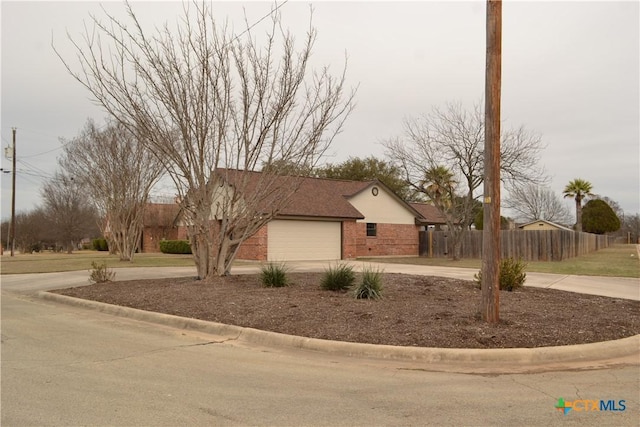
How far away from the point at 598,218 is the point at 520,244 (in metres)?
39.6

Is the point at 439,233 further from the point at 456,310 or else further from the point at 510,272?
the point at 456,310

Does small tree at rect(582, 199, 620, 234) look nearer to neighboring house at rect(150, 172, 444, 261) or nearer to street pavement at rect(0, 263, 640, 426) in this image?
neighboring house at rect(150, 172, 444, 261)

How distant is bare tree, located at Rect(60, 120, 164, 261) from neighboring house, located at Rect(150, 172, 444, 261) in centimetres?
652

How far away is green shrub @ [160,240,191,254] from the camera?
38219 millimetres

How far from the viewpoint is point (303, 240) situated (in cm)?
2964

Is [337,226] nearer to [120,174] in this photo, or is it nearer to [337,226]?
[337,226]

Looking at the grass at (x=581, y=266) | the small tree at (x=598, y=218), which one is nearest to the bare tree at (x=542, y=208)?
the small tree at (x=598, y=218)

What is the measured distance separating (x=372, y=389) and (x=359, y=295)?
476 centimetres

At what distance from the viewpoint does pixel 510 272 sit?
11.8 m

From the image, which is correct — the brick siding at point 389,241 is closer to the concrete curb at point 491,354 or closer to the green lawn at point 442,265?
the green lawn at point 442,265

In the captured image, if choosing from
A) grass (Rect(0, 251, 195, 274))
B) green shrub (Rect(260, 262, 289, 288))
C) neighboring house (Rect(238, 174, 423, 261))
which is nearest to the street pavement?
green shrub (Rect(260, 262, 289, 288))

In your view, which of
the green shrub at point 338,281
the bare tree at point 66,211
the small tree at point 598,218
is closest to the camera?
the green shrub at point 338,281

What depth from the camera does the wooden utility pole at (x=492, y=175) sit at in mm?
7766

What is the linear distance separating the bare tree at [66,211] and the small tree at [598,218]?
185 feet
